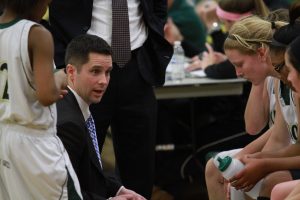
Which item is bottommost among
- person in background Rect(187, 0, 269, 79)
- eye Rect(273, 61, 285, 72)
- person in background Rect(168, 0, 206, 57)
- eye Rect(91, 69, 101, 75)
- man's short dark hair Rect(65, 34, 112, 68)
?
person in background Rect(168, 0, 206, 57)

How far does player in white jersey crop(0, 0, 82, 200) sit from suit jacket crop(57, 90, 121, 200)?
205mm

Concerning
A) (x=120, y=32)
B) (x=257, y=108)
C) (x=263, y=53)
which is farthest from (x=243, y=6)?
(x=263, y=53)

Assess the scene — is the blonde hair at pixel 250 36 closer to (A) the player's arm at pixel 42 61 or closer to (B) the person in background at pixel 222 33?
(B) the person in background at pixel 222 33

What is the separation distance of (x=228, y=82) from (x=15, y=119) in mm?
2605

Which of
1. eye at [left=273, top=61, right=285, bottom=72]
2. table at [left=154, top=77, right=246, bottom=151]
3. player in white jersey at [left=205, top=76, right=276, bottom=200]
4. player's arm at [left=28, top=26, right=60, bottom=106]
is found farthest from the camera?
table at [left=154, top=77, right=246, bottom=151]

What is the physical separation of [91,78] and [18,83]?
1.99ft

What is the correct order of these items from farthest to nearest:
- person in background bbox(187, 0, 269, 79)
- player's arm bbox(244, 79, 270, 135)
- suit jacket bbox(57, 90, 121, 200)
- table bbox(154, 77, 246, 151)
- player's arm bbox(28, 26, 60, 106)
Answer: table bbox(154, 77, 246, 151), person in background bbox(187, 0, 269, 79), player's arm bbox(244, 79, 270, 135), suit jacket bbox(57, 90, 121, 200), player's arm bbox(28, 26, 60, 106)

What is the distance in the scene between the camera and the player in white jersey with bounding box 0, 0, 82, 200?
120 inches

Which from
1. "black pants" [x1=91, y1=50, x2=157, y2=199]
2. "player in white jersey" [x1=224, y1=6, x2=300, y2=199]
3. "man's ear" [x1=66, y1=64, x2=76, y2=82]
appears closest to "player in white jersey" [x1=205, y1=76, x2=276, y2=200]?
"player in white jersey" [x1=224, y1=6, x2=300, y2=199]

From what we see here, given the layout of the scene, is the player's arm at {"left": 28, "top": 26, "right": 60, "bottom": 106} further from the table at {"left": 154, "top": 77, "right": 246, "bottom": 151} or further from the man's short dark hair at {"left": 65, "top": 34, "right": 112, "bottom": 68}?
the table at {"left": 154, "top": 77, "right": 246, "bottom": 151}

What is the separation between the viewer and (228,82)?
551 cm

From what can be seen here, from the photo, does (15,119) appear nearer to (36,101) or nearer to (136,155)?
(36,101)

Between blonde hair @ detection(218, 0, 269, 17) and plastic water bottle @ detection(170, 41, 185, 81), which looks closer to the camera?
blonde hair @ detection(218, 0, 269, 17)

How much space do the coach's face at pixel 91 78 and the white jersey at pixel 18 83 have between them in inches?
17.8
